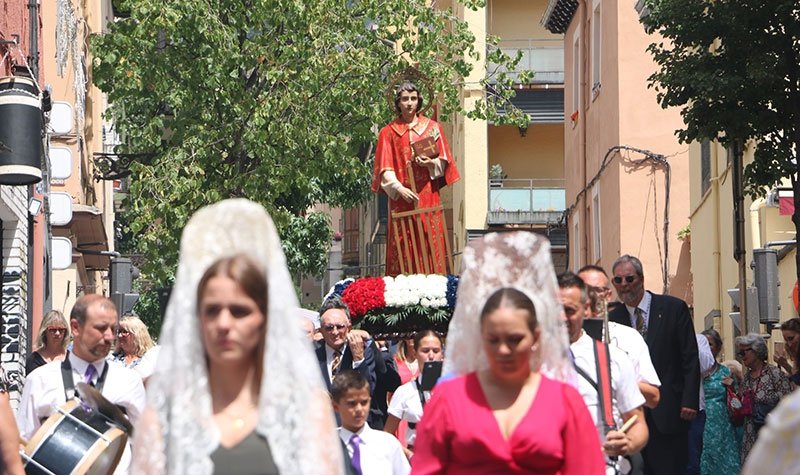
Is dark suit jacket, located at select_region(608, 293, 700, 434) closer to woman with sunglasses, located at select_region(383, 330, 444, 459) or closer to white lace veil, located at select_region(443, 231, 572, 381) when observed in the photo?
woman with sunglasses, located at select_region(383, 330, 444, 459)

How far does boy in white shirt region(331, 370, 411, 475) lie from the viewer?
8.77 metres

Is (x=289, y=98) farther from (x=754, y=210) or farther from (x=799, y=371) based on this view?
(x=799, y=371)

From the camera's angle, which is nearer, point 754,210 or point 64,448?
point 64,448

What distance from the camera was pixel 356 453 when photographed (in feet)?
28.9

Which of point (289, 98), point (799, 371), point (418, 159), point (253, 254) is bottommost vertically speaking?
point (799, 371)

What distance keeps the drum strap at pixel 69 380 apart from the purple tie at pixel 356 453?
1.36m

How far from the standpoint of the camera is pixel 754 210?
80.6 feet

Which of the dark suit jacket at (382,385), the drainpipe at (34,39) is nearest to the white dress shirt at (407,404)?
the dark suit jacket at (382,385)

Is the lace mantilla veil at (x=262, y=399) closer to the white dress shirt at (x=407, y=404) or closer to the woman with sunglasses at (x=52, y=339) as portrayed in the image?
the white dress shirt at (x=407, y=404)

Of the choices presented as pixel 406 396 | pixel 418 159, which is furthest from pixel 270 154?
pixel 406 396

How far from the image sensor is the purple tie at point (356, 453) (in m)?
8.75

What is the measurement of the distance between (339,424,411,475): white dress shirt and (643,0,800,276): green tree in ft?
23.7

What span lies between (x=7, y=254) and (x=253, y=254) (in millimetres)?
18008

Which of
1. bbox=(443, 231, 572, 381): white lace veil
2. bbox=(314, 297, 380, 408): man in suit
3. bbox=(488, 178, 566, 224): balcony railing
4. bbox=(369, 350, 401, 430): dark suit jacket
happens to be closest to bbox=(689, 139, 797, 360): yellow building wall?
bbox=(369, 350, 401, 430): dark suit jacket
